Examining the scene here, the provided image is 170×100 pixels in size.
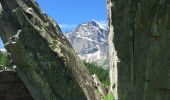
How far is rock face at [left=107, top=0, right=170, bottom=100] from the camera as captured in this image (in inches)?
758

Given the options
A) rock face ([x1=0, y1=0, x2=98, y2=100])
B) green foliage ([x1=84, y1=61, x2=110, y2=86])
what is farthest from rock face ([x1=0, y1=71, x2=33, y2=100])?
green foliage ([x1=84, y1=61, x2=110, y2=86])

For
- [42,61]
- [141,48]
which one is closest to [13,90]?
[42,61]

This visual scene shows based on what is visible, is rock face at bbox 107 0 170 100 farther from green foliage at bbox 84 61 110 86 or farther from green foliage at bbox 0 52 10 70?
green foliage at bbox 84 61 110 86

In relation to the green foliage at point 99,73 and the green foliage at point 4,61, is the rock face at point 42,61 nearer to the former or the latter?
the green foliage at point 4,61

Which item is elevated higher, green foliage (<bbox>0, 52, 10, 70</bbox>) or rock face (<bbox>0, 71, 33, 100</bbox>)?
green foliage (<bbox>0, 52, 10, 70</bbox>)

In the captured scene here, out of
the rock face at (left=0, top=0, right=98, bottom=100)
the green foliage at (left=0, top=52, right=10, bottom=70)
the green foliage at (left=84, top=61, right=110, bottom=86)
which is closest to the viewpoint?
the rock face at (left=0, top=0, right=98, bottom=100)

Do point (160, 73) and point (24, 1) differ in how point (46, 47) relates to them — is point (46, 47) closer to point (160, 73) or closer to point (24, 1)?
point (24, 1)

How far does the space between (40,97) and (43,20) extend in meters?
3.95

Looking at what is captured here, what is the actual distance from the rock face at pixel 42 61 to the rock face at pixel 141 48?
12.2 ft

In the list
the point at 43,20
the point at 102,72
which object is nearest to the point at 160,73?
the point at 43,20

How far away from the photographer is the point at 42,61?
2538 cm

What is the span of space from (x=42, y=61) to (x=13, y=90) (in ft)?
16.8

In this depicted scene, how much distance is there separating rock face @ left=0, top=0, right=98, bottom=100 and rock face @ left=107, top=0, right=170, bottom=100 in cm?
373

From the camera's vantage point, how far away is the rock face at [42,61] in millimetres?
24953
